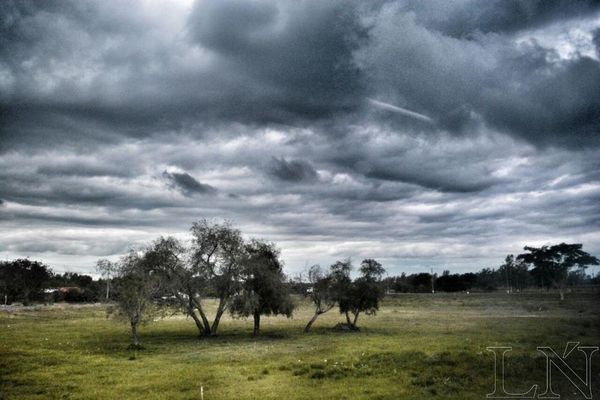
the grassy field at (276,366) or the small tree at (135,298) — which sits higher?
the small tree at (135,298)

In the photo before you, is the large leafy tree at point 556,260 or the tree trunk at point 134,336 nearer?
the tree trunk at point 134,336

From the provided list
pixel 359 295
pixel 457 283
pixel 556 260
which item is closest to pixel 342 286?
pixel 359 295

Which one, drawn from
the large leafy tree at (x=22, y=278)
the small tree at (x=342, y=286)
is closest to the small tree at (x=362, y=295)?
the small tree at (x=342, y=286)

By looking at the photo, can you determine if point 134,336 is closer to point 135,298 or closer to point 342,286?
point 135,298

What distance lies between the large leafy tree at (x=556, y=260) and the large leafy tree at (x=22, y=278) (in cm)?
13805

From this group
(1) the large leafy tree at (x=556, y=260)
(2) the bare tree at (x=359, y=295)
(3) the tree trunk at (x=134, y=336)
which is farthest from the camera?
(1) the large leafy tree at (x=556, y=260)

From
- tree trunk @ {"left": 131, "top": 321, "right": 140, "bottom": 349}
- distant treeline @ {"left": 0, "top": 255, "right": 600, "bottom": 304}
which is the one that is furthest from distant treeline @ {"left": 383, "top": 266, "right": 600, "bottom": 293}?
tree trunk @ {"left": 131, "top": 321, "right": 140, "bottom": 349}

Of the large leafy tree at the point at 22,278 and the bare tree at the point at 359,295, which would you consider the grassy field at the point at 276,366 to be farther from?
the large leafy tree at the point at 22,278

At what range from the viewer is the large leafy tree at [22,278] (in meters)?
120

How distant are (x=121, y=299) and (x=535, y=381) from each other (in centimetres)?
3413

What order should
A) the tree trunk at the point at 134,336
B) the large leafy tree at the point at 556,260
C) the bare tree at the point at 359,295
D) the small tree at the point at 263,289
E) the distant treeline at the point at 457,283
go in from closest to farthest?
the tree trunk at the point at 134,336
the small tree at the point at 263,289
the bare tree at the point at 359,295
the large leafy tree at the point at 556,260
the distant treeline at the point at 457,283

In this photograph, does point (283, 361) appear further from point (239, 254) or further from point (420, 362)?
point (239, 254)

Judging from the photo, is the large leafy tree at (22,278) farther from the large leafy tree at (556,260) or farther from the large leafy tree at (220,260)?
the large leafy tree at (556,260)

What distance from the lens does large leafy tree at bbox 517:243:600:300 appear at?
113 m
